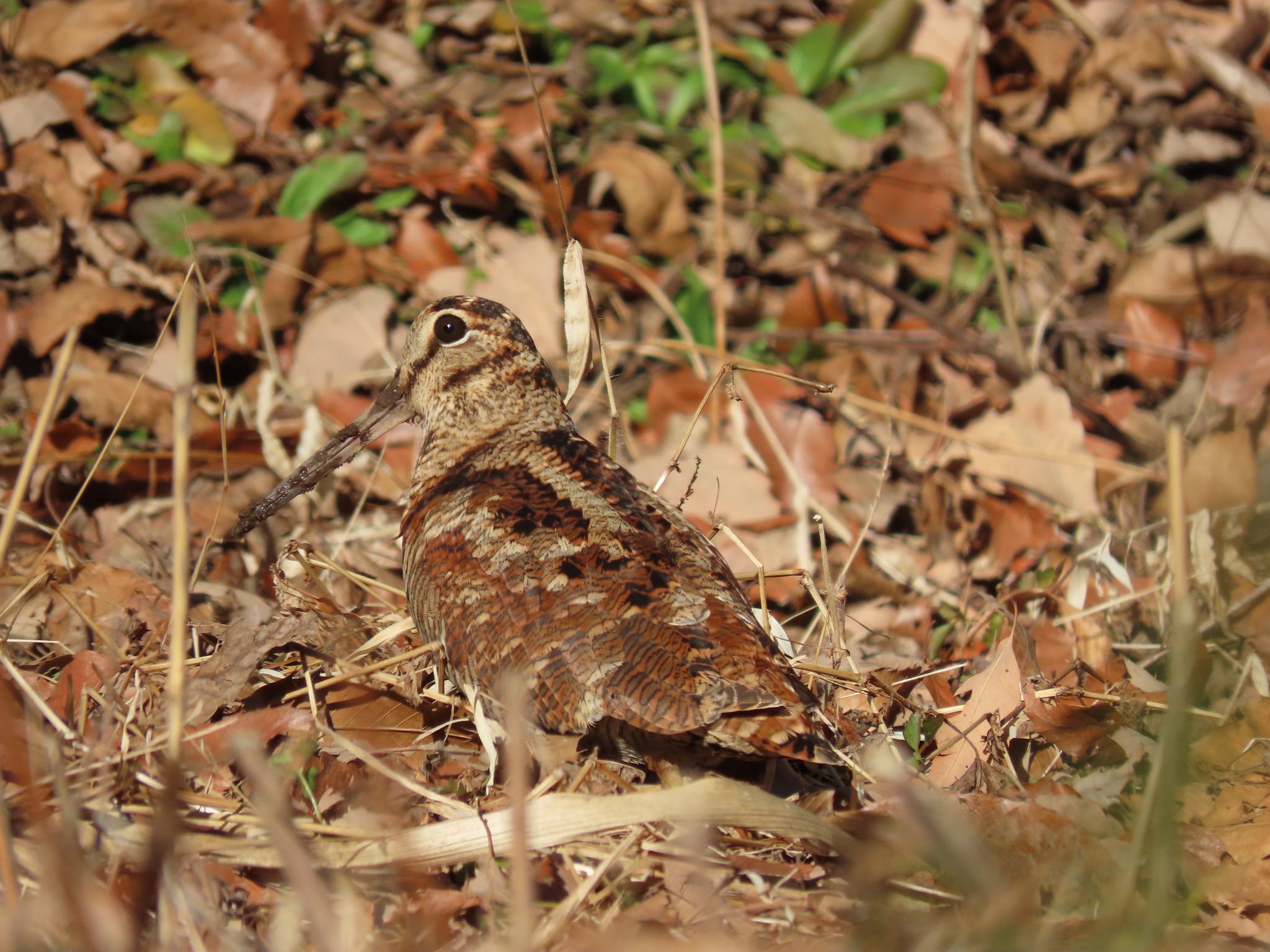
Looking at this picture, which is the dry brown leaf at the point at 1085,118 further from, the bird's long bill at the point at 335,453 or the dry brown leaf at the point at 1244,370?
the bird's long bill at the point at 335,453

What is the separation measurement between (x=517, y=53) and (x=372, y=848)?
142 inches

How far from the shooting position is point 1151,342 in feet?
15.4

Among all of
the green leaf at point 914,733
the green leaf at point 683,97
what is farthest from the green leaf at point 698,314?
the green leaf at point 914,733

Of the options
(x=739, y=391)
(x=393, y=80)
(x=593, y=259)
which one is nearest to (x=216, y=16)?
(x=393, y=80)

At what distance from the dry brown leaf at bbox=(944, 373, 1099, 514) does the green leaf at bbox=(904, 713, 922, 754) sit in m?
1.61

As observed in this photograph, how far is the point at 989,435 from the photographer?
4.14 metres

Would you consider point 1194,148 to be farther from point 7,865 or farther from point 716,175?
point 7,865

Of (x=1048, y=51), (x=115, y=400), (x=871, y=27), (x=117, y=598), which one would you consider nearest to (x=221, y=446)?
(x=115, y=400)

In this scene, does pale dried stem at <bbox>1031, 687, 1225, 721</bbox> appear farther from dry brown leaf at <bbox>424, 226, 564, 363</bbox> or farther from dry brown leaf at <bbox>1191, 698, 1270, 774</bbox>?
dry brown leaf at <bbox>424, 226, 564, 363</bbox>

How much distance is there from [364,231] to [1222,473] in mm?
2991

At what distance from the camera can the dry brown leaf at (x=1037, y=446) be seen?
396 centimetres

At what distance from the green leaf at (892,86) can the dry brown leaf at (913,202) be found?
0.91 feet

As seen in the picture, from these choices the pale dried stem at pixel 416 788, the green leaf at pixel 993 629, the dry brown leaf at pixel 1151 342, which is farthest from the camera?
the dry brown leaf at pixel 1151 342

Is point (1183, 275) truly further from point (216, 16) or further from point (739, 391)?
point (216, 16)
